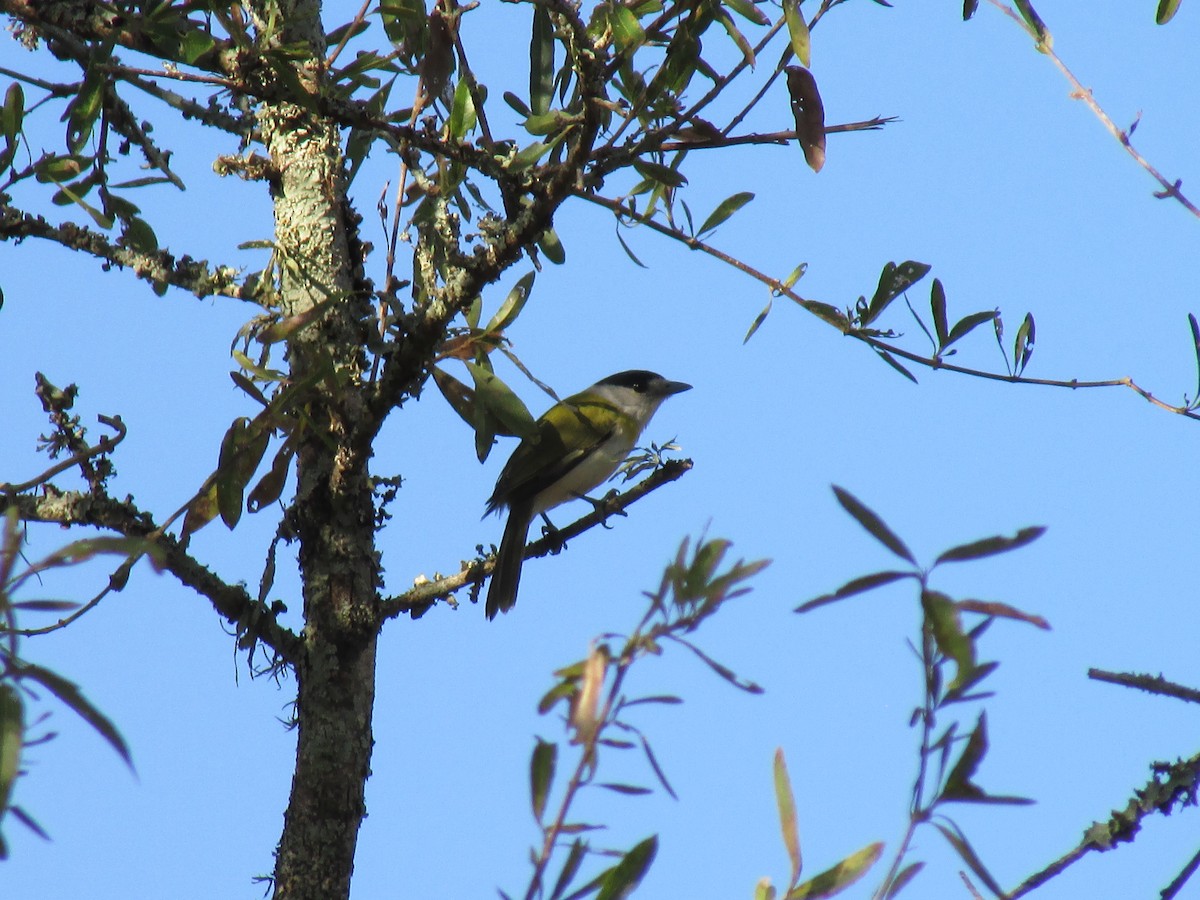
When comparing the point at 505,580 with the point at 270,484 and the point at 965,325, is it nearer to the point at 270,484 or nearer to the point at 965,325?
the point at 270,484

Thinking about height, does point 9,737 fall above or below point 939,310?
below

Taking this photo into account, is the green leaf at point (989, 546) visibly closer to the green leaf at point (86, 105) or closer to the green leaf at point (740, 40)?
the green leaf at point (740, 40)

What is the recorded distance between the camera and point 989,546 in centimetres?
112

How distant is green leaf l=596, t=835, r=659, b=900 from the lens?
3.95 feet

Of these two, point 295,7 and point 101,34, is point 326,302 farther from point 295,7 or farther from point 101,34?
point 295,7

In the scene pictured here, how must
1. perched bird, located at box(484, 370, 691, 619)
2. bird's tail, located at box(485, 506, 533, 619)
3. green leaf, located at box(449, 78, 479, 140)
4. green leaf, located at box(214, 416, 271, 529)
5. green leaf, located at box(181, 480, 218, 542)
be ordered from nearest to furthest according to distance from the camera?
green leaf, located at box(449, 78, 479, 140)
green leaf, located at box(214, 416, 271, 529)
green leaf, located at box(181, 480, 218, 542)
bird's tail, located at box(485, 506, 533, 619)
perched bird, located at box(484, 370, 691, 619)

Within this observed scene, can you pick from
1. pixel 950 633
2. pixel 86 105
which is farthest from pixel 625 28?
pixel 950 633

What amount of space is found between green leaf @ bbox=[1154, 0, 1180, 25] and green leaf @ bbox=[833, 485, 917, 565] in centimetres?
173

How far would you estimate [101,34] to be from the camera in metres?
2.77

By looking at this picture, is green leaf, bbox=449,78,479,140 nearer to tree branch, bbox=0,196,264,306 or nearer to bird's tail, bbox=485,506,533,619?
tree branch, bbox=0,196,264,306

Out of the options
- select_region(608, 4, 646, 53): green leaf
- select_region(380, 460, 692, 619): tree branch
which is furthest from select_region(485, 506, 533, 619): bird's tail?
select_region(608, 4, 646, 53): green leaf

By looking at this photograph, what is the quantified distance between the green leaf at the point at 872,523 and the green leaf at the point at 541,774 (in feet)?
1.06

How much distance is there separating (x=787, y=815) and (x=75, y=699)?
24.2 inches

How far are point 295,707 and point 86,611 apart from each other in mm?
871
